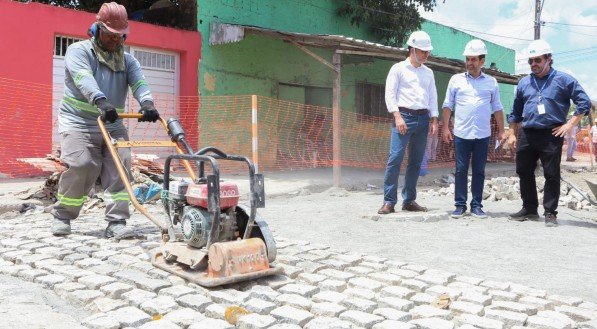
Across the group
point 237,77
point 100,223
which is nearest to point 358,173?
point 237,77

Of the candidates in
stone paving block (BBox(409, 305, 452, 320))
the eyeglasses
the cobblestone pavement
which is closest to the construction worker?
the cobblestone pavement

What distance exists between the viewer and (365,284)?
3672 millimetres

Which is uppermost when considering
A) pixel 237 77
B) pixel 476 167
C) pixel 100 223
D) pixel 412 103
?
pixel 237 77

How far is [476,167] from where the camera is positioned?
6.52 metres

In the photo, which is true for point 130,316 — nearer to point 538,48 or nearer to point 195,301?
point 195,301

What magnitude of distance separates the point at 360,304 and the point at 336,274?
27.7 inches

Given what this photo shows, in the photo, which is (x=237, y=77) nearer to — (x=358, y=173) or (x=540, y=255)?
(x=358, y=173)

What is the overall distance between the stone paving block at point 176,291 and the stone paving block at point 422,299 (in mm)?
1287

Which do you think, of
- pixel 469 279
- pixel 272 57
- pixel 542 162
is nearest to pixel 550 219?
pixel 542 162

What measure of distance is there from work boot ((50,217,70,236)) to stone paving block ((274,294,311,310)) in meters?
2.54

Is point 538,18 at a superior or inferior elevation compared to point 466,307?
superior

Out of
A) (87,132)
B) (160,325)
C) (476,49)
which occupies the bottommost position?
(160,325)

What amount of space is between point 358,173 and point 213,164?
30.2 feet

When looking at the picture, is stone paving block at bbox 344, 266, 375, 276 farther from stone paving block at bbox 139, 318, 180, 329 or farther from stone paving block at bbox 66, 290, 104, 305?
stone paving block at bbox 66, 290, 104, 305
